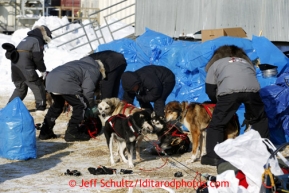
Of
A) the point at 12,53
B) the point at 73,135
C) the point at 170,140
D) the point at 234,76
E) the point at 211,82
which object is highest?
the point at 234,76

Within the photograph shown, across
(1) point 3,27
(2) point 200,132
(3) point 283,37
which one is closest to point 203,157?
(2) point 200,132

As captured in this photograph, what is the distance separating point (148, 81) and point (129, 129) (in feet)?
6.05

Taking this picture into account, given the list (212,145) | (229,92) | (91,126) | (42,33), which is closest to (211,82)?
(229,92)

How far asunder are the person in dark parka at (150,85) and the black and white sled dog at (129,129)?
4.49 feet

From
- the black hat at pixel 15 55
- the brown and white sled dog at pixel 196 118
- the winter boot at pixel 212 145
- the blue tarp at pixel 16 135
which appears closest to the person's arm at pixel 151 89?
the brown and white sled dog at pixel 196 118

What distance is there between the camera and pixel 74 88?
8.95 meters

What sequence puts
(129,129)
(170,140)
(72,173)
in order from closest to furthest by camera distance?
(72,173) < (129,129) < (170,140)

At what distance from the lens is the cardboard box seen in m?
11.0

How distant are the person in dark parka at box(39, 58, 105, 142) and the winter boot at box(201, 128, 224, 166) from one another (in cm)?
211

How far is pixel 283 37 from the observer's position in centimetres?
1150

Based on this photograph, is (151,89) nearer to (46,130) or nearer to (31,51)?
(46,130)

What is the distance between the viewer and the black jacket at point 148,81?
30.5 ft

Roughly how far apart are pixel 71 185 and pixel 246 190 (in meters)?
2.38

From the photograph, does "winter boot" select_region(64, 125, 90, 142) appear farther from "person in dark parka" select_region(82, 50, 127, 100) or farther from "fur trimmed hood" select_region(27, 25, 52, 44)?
"fur trimmed hood" select_region(27, 25, 52, 44)
